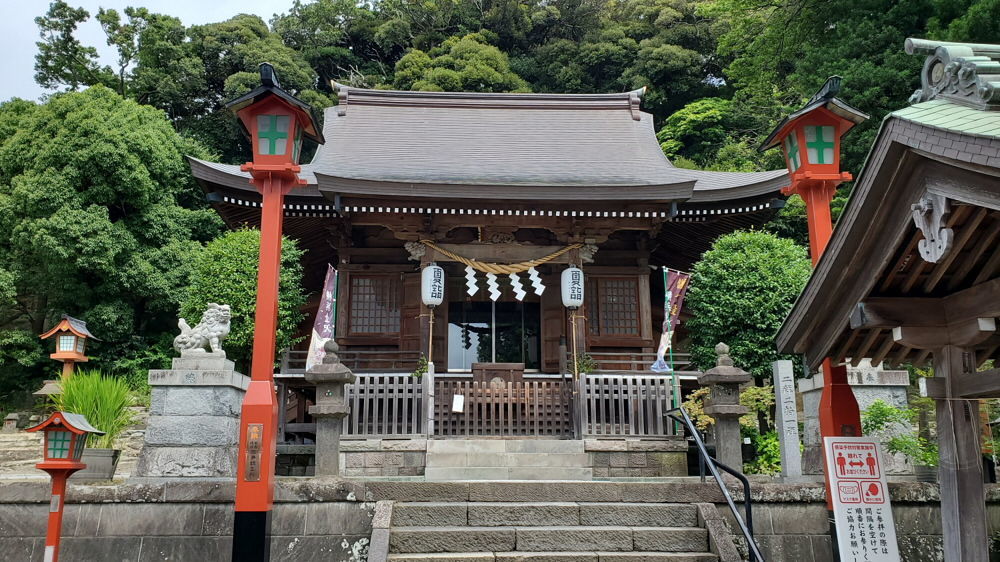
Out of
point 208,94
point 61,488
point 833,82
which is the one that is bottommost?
point 61,488

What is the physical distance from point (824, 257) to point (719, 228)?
29.5ft

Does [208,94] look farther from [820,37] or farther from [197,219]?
→ [820,37]

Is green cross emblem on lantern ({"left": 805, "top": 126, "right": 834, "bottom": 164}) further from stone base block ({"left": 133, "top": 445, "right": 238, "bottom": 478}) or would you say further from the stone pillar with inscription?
stone base block ({"left": 133, "top": 445, "right": 238, "bottom": 478})

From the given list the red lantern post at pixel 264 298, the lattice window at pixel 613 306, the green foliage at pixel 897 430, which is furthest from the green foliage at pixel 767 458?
the red lantern post at pixel 264 298

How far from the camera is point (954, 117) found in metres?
3.32

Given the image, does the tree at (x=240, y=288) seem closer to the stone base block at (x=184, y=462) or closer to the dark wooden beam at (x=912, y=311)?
the stone base block at (x=184, y=462)

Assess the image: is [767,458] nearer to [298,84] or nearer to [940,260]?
[940,260]

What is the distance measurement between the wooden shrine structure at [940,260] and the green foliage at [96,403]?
7.34 m

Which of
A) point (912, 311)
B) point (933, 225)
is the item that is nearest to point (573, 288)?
point (912, 311)

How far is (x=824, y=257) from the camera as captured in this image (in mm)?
4395

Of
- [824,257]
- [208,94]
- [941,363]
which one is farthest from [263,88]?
[208,94]

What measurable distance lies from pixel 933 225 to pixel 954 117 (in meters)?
0.51

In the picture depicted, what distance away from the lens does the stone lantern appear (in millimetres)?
7195

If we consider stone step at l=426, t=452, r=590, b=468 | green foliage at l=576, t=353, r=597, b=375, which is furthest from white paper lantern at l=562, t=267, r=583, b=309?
stone step at l=426, t=452, r=590, b=468
